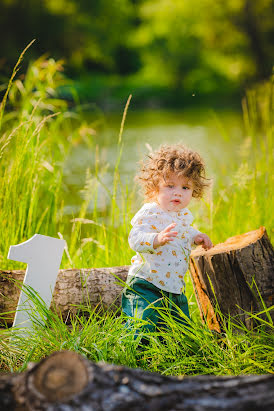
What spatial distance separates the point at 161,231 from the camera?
226 centimetres

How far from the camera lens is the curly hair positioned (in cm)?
234

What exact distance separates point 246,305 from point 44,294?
3.22 ft

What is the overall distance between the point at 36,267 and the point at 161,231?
0.67 m

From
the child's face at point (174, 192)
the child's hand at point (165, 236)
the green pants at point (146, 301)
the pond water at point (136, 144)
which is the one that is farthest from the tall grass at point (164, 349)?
the pond water at point (136, 144)

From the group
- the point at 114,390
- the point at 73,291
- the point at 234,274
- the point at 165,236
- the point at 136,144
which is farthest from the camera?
the point at 136,144

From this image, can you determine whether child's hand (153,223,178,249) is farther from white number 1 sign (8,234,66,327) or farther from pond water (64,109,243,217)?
pond water (64,109,243,217)

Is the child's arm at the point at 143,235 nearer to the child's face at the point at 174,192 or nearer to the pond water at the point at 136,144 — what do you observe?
the child's face at the point at 174,192

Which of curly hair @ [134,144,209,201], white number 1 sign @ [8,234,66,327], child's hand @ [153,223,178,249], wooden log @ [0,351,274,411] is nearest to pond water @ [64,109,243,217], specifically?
white number 1 sign @ [8,234,66,327]

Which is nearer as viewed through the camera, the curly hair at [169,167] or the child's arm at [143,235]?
the child's arm at [143,235]

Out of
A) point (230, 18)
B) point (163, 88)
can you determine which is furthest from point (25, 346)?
point (163, 88)

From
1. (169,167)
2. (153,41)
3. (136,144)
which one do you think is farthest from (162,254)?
(153,41)

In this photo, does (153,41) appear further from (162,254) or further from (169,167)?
(162,254)

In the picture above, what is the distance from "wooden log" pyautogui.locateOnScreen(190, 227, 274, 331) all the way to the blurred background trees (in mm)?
19258

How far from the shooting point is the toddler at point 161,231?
7.61 feet
